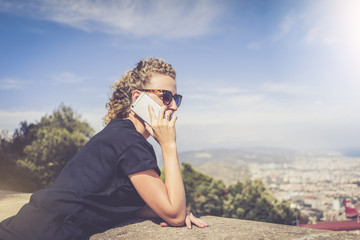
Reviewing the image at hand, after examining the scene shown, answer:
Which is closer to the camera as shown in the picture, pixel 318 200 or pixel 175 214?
pixel 175 214

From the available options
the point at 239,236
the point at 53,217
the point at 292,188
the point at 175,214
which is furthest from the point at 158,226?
the point at 292,188

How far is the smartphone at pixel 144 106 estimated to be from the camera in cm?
261

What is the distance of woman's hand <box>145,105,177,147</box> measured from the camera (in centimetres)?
245

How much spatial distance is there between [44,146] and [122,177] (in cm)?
Answer: 3016

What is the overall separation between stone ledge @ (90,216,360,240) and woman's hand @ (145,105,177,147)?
742 millimetres

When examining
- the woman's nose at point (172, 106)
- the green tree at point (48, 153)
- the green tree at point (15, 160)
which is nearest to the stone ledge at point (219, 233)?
the woman's nose at point (172, 106)

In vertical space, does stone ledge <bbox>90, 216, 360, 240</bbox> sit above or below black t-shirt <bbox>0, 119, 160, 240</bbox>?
below

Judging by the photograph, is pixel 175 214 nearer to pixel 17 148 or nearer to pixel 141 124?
pixel 141 124

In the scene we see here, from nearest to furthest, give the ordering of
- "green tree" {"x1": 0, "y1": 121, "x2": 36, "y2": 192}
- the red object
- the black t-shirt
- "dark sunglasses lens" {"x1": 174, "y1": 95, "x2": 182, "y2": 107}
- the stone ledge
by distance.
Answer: the black t-shirt → the stone ledge → "dark sunglasses lens" {"x1": 174, "y1": 95, "x2": 182, "y2": 107} → "green tree" {"x1": 0, "y1": 121, "x2": 36, "y2": 192} → the red object

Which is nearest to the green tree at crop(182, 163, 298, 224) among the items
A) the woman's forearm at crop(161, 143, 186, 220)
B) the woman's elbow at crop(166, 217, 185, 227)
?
the woman's elbow at crop(166, 217, 185, 227)

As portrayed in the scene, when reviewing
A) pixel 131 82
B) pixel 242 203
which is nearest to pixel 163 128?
pixel 131 82

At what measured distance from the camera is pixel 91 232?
2.36 m

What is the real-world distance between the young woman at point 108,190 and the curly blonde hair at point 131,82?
38 centimetres

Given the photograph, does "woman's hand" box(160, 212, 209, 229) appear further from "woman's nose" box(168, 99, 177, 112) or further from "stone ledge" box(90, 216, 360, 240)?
"woman's nose" box(168, 99, 177, 112)
